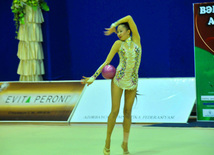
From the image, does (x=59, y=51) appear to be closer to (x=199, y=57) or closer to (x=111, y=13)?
(x=111, y=13)

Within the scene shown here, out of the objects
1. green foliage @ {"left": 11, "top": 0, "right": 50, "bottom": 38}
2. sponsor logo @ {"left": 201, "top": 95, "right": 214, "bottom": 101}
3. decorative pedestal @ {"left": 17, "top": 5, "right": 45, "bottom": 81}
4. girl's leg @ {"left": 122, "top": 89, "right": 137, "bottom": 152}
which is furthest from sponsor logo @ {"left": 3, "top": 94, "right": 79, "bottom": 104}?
girl's leg @ {"left": 122, "top": 89, "right": 137, "bottom": 152}

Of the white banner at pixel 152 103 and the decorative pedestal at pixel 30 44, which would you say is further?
the decorative pedestal at pixel 30 44

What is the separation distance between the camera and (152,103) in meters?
6.02

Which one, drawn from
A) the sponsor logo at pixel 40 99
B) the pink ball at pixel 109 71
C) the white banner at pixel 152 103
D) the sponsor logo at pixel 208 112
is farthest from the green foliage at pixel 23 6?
the sponsor logo at pixel 208 112

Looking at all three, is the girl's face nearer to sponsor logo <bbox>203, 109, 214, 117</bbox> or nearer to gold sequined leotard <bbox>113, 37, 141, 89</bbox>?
gold sequined leotard <bbox>113, 37, 141, 89</bbox>

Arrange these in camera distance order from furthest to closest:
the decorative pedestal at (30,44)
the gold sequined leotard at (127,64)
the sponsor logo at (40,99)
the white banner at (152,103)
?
the decorative pedestal at (30,44), the sponsor logo at (40,99), the white banner at (152,103), the gold sequined leotard at (127,64)

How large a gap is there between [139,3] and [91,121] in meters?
3.12

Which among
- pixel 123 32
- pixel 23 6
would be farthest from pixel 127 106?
pixel 23 6

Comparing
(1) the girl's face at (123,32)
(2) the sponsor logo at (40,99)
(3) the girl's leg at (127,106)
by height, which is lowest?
(2) the sponsor logo at (40,99)

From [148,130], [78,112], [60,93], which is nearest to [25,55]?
[60,93]

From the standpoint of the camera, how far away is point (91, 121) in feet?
19.5

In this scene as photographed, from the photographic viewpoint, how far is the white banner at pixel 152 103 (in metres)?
5.79

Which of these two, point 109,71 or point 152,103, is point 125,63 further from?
point 152,103

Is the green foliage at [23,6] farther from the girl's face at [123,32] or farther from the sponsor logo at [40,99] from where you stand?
the girl's face at [123,32]
